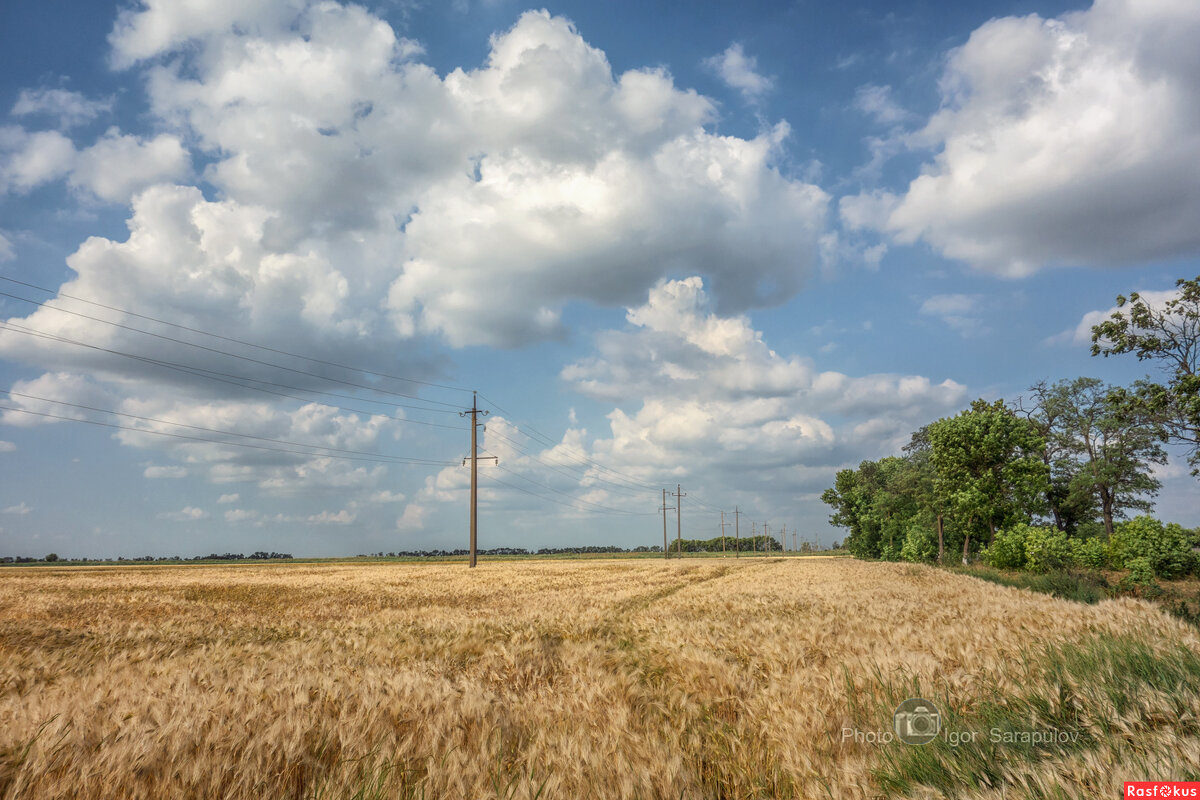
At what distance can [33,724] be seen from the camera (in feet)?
11.7

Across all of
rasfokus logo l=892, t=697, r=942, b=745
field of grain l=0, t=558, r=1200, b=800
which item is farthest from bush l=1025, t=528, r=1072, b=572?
rasfokus logo l=892, t=697, r=942, b=745

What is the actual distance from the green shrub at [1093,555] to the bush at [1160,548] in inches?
142

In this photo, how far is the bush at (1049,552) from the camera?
109 ft

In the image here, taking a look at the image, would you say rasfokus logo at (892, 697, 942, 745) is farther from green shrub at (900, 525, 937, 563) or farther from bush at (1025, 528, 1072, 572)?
green shrub at (900, 525, 937, 563)

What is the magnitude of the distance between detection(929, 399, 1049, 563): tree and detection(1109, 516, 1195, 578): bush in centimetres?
1382

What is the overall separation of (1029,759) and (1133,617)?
6.81m

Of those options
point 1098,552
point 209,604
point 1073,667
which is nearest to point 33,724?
point 1073,667

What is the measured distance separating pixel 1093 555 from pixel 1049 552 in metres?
2.87

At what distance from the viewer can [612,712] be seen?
4.45 meters

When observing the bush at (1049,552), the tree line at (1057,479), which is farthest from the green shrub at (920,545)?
the bush at (1049,552)

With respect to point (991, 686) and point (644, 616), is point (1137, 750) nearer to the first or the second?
point (991, 686)

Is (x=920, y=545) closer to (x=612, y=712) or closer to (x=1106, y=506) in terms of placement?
(x=1106, y=506)

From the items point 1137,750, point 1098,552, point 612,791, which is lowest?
point 1098,552

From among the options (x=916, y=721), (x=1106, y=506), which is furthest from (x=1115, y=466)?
(x=916, y=721)
